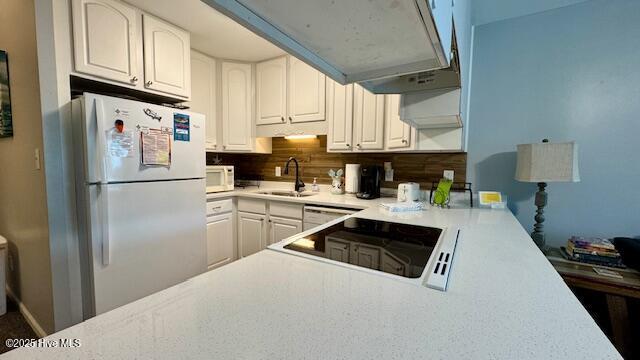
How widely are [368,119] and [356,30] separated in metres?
1.52

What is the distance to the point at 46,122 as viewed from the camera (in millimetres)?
1457

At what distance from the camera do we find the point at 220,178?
2643 millimetres

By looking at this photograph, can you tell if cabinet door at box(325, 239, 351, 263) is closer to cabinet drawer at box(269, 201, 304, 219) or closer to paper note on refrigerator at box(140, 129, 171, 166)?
cabinet drawer at box(269, 201, 304, 219)

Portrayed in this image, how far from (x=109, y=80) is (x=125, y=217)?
941mm

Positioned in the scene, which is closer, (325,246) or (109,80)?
(325,246)

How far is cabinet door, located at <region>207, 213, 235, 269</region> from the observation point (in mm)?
2407

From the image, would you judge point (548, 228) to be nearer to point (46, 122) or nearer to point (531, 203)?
point (531, 203)

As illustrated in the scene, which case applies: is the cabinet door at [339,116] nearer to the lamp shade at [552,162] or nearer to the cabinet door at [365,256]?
the lamp shade at [552,162]

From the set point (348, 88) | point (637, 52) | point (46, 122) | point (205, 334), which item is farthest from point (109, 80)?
point (637, 52)

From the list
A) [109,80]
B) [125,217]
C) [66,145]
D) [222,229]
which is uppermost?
[109,80]

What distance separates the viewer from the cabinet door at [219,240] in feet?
7.90

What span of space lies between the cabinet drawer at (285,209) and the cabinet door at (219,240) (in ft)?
1.61

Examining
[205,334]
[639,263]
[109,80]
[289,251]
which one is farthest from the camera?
[109,80]

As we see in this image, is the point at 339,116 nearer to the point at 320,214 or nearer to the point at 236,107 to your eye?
the point at 320,214
